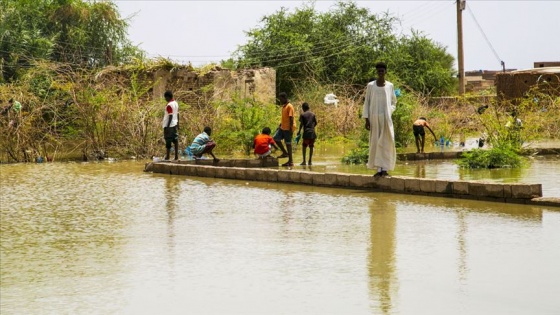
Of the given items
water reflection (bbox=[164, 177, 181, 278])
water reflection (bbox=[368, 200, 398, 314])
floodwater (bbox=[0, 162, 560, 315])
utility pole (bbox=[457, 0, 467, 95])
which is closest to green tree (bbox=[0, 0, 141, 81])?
utility pole (bbox=[457, 0, 467, 95])

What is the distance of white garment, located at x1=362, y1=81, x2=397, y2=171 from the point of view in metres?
14.5

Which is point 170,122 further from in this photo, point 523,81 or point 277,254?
point 523,81

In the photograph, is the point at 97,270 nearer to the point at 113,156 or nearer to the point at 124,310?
the point at 124,310

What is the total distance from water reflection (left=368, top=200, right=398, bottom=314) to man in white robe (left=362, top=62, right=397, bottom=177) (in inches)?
71.8

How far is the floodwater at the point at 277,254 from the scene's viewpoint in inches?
286

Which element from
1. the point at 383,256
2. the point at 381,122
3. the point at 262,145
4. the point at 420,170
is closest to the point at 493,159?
the point at 420,170

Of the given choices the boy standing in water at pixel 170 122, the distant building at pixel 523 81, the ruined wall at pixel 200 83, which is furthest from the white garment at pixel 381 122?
the distant building at pixel 523 81

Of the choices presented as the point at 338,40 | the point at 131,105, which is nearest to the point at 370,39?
the point at 338,40

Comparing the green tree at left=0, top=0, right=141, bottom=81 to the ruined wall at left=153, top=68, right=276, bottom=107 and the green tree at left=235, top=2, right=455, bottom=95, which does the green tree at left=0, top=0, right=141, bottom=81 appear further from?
the ruined wall at left=153, top=68, right=276, bottom=107

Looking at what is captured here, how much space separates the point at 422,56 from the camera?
4816cm

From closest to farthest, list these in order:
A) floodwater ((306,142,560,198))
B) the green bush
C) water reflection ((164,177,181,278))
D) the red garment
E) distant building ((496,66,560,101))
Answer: water reflection ((164,177,181,278))
floodwater ((306,142,560,198))
the green bush
the red garment
distant building ((496,66,560,101))

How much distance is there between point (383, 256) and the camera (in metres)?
8.98

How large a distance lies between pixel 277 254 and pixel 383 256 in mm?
1005

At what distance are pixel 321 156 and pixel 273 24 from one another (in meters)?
23.2
